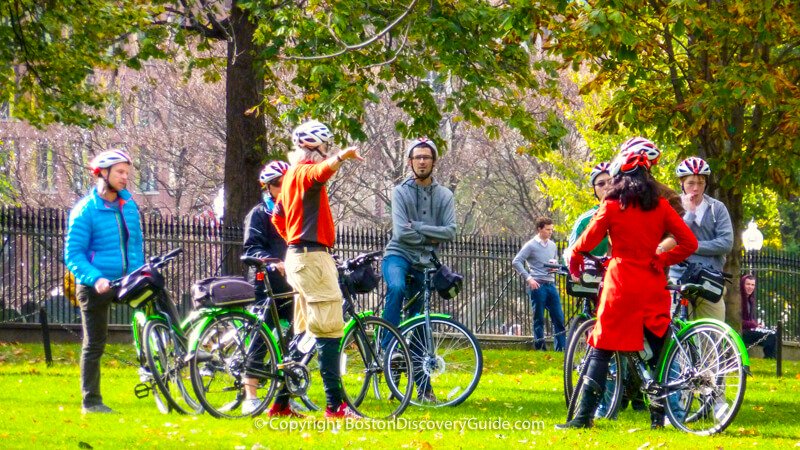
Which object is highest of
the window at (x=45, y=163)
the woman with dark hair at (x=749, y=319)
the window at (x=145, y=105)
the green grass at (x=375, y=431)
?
the window at (x=145, y=105)

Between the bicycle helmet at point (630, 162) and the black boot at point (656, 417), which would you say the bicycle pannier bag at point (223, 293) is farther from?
the black boot at point (656, 417)

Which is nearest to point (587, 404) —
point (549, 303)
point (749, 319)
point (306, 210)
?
point (306, 210)

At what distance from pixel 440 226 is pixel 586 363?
8.62ft

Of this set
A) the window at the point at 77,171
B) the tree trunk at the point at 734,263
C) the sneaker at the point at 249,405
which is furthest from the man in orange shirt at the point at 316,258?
the window at the point at 77,171

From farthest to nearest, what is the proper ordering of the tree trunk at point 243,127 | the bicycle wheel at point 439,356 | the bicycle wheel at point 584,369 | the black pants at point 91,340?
the tree trunk at point 243,127, the bicycle wheel at point 439,356, the black pants at point 91,340, the bicycle wheel at point 584,369

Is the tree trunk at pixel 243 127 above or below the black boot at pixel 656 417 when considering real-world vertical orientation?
above

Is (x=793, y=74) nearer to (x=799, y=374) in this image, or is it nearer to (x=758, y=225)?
(x=799, y=374)

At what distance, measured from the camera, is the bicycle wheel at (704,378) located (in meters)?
8.43

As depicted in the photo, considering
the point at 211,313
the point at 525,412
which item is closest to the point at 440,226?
the point at 525,412

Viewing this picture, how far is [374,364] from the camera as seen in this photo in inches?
371

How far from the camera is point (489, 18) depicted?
17.2 m

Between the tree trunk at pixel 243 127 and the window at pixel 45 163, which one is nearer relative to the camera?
the tree trunk at pixel 243 127

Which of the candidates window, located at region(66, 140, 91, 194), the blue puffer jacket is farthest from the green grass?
window, located at region(66, 140, 91, 194)

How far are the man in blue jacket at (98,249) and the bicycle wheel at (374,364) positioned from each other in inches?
72.3
